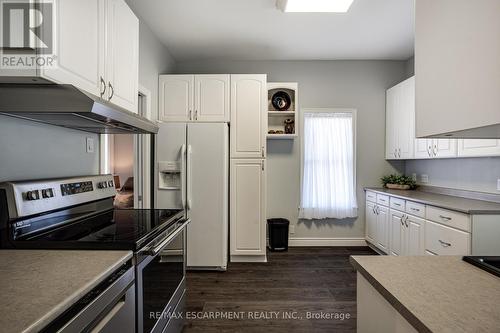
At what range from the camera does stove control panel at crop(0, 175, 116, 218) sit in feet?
3.92

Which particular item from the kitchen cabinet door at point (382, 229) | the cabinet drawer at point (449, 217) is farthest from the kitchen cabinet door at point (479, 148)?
the kitchen cabinet door at point (382, 229)

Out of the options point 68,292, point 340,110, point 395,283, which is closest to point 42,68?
point 68,292

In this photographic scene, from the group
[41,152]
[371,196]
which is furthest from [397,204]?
[41,152]

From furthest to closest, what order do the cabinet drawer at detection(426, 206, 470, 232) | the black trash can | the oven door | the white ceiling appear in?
1. the black trash can
2. the white ceiling
3. the cabinet drawer at detection(426, 206, 470, 232)
4. the oven door

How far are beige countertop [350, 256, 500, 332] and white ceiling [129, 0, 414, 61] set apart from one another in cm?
247

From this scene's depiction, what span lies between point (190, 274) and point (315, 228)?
1974 millimetres

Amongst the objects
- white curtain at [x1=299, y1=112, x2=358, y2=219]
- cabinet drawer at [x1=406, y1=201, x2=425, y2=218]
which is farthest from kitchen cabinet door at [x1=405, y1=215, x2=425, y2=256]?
white curtain at [x1=299, y1=112, x2=358, y2=219]

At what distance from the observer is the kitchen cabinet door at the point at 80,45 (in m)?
1.14

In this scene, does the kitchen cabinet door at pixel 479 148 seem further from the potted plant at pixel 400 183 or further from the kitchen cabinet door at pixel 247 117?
the kitchen cabinet door at pixel 247 117

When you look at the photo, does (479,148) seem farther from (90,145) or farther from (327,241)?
(90,145)

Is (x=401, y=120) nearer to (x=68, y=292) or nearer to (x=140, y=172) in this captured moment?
(x=140, y=172)

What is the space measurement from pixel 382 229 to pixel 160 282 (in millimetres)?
2983

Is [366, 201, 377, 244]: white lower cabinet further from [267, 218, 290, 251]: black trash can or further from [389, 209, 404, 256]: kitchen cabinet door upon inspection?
[267, 218, 290, 251]: black trash can

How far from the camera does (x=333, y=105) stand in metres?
4.08
